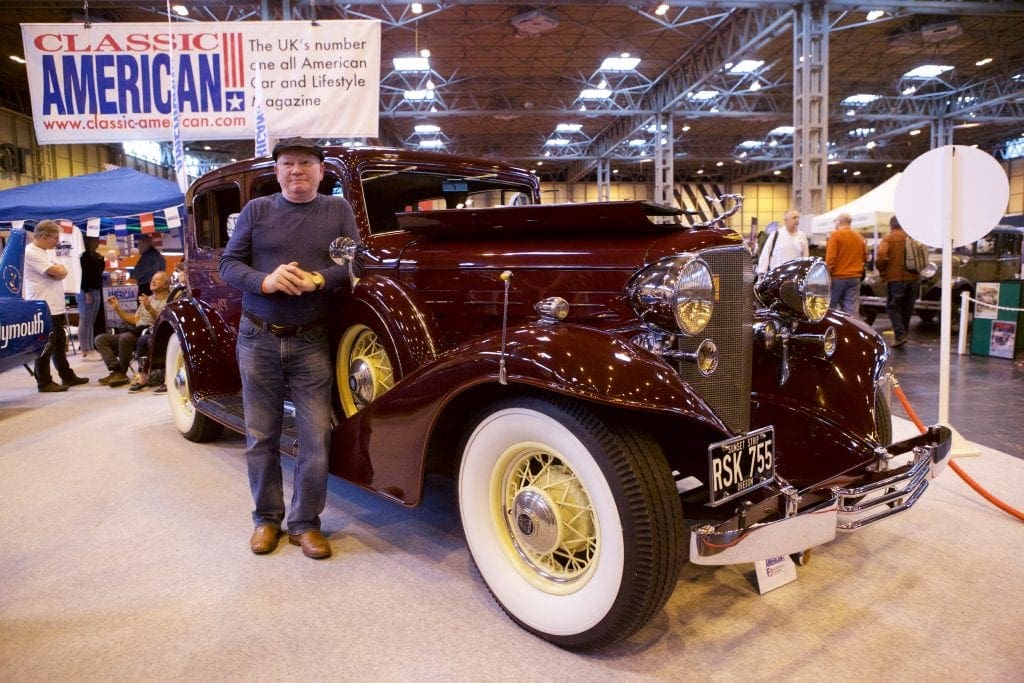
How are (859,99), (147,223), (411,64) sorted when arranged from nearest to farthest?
1. (147,223)
2. (411,64)
3. (859,99)

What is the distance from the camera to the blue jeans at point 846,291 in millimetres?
7773

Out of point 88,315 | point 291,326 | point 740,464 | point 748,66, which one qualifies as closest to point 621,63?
point 748,66

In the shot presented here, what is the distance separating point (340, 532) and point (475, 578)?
2.45 feet

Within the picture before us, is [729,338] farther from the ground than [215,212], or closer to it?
closer to it

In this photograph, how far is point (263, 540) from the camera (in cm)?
256

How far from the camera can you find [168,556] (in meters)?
2.56

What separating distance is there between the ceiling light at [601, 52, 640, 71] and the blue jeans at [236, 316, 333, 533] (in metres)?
15.0

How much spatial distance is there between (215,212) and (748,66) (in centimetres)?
1629

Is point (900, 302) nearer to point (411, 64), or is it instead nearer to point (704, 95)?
point (704, 95)

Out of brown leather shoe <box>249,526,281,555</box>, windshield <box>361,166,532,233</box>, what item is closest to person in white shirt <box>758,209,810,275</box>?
windshield <box>361,166,532,233</box>

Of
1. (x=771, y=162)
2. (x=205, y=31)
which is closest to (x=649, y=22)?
(x=205, y=31)

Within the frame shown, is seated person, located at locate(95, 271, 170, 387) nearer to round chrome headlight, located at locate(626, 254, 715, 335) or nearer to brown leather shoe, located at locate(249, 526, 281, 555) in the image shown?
brown leather shoe, located at locate(249, 526, 281, 555)

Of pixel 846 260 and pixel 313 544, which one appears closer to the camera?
pixel 313 544

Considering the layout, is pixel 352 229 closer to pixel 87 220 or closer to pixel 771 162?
pixel 87 220
